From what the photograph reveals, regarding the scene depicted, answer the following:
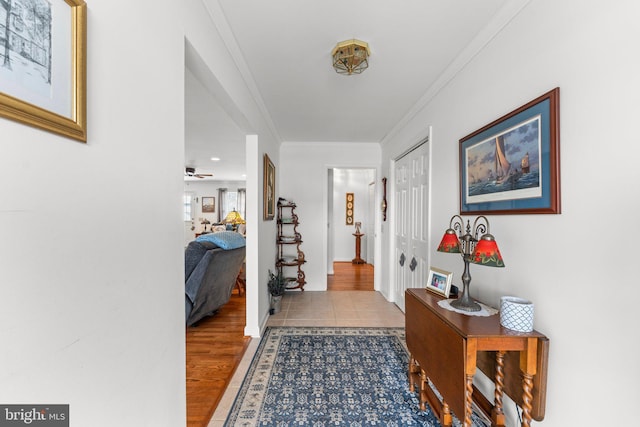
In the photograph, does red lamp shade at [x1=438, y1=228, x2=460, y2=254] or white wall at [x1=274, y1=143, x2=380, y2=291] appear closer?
red lamp shade at [x1=438, y1=228, x2=460, y2=254]

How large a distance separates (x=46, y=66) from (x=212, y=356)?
A: 2.34 m

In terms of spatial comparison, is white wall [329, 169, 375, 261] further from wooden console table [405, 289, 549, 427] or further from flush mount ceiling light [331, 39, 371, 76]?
wooden console table [405, 289, 549, 427]

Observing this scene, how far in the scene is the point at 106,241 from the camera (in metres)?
0.74

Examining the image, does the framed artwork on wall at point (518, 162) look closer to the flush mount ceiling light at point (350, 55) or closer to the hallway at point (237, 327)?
the flush mount ceiling light at point (350, 55)

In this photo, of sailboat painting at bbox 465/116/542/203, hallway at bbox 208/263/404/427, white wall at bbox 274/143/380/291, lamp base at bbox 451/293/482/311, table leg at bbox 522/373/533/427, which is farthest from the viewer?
white wall at bbox 274/143/380/291

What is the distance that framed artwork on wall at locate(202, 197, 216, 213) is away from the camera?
8.65 meters

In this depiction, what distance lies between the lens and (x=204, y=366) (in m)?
2.13

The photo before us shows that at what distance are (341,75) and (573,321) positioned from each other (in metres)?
2.03

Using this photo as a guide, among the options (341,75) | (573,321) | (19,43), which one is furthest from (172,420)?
(341,75)

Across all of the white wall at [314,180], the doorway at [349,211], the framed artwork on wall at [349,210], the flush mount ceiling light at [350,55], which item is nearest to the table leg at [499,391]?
the flush mount ceiling light at [350,55]

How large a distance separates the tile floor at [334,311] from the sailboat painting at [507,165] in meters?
1.91

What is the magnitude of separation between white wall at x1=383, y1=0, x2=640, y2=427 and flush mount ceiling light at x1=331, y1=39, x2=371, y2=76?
2.58ft

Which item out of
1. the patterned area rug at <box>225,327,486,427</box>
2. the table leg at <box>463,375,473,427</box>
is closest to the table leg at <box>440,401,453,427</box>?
the patterned area rug at <box>225,327,486,427</box>

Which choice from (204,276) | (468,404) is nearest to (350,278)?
(204,276)
